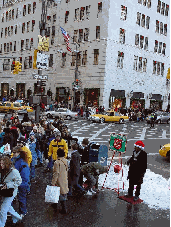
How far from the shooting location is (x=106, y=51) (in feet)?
122

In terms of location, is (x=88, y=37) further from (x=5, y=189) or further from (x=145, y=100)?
(x=5, y=189)

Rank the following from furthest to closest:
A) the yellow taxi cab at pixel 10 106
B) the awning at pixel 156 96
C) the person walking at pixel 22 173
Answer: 1. the awning at pixel 156 96
2. the yellow taxi cab at pixel 10 106
3. the person walking at pixel 22 173

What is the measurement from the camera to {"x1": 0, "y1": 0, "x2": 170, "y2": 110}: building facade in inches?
1483

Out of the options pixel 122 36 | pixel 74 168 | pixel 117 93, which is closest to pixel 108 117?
pixel 117 93

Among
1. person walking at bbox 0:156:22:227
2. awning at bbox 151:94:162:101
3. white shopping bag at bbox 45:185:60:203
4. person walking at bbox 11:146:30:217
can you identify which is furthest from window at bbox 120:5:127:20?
person walking at bbox 0:156:22:227

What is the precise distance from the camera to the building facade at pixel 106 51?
124 ft

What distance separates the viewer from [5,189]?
5.11 m

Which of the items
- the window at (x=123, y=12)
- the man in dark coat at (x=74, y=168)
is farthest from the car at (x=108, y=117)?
the man in dark coat at (x=74, y=168)

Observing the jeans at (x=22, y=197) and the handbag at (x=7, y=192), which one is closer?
the handbag at (x=7, y=192)

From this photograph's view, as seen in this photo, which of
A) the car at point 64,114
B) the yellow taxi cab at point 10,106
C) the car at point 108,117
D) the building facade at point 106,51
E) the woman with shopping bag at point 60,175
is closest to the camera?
the woman with shopping bag at point 60,175

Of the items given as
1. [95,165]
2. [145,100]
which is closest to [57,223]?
[95,165]

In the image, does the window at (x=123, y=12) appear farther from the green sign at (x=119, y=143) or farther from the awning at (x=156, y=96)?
the green sign at (x=119, y=143)

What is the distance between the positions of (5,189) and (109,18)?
35.6m

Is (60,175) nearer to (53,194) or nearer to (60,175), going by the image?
(60,175)
